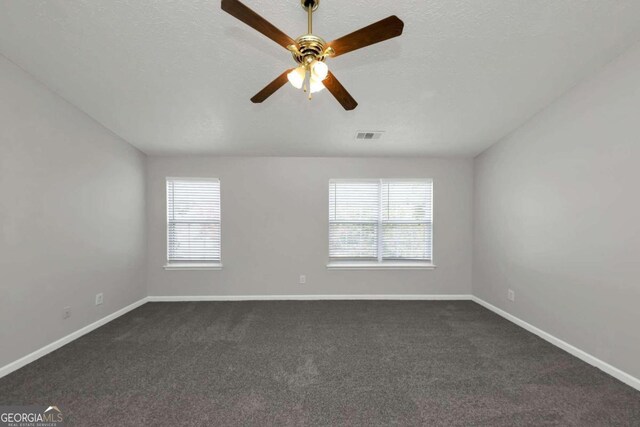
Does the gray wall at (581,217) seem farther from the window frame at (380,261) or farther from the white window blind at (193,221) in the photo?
the white window blind at (193,221)

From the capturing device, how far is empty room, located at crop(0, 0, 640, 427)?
1.92m

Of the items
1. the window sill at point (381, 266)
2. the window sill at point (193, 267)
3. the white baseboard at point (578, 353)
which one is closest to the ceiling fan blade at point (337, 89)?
the window sill at point (381, 266)

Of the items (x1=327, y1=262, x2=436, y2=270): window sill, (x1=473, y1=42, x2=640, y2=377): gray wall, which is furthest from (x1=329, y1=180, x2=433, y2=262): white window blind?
(x1=473, y1=42, x2=640, y2=377): gray wall

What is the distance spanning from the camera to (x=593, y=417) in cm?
183

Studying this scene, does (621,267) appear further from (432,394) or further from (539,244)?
(432,394)

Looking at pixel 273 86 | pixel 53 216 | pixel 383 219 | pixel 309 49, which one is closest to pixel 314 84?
pixel 309 49

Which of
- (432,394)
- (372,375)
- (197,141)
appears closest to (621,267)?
(432,394)

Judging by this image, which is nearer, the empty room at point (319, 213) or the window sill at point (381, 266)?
the empty room at point (319, 213)

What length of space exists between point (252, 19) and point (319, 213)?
330 cm

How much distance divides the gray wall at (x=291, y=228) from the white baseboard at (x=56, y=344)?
0.80 metres

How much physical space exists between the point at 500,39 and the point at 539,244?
7.47 ft

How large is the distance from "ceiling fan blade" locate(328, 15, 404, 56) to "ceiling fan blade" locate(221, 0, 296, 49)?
27 cm

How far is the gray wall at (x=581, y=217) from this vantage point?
2.21m

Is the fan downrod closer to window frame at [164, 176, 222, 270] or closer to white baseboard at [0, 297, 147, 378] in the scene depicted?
window frame at [164, 176, 222, 270]
